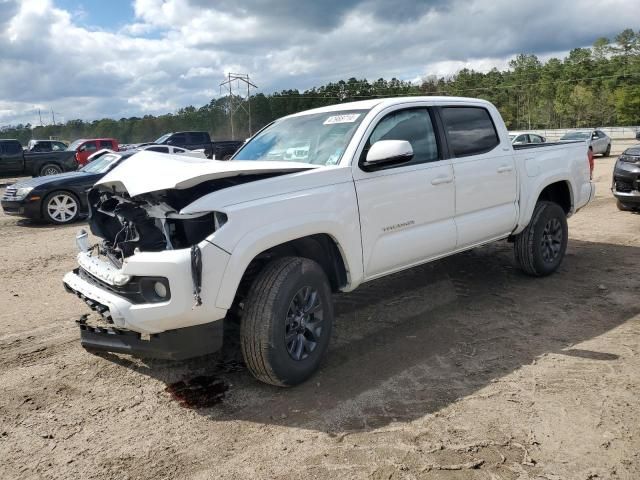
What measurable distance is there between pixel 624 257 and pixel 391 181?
448 centimetres

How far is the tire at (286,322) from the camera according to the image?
332cm

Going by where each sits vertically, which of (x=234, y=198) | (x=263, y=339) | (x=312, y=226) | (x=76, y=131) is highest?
(x=76, y=131)

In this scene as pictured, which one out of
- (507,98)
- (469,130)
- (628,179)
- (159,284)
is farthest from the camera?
(507,98)

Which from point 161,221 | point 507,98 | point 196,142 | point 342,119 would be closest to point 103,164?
point 342,119

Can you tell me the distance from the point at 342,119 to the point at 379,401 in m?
2.24

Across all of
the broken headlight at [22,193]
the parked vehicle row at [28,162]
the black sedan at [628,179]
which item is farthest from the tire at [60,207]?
the black sedan at [628,179]

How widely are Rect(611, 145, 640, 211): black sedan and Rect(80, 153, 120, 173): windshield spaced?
391 inches

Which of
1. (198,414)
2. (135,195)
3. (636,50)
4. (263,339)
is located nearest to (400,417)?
(263,339)

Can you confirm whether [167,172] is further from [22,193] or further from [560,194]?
[22,193]

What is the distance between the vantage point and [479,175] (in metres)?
4.91

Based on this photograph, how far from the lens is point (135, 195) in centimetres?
328

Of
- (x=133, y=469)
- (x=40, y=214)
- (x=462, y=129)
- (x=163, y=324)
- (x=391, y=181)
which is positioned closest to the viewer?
(x=133, y=469)

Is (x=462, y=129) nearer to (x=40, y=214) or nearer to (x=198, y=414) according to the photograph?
(x=198, y=414)

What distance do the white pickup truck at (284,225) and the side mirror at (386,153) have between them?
0.01m
